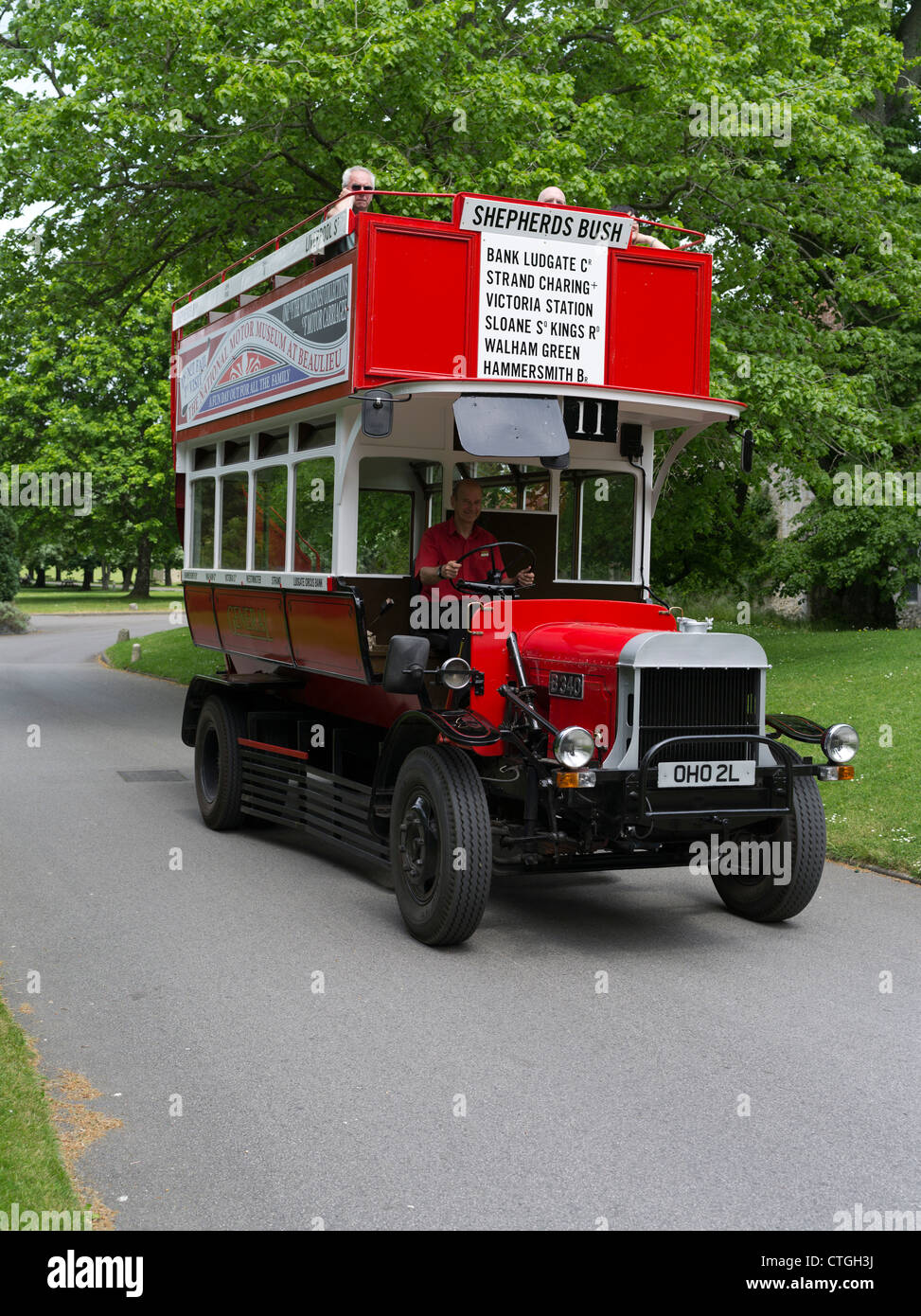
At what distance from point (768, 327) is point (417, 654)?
11.6 m

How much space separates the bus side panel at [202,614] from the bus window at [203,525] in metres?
0.23

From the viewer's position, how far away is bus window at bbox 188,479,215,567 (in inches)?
458

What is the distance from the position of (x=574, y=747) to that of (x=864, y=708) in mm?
8586

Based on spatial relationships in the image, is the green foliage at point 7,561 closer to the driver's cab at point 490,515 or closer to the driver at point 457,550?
→ the driver's cab at point 490,515

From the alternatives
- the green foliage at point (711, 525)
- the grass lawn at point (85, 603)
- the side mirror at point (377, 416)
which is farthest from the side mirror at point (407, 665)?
the grass lawn at point (85, 603)

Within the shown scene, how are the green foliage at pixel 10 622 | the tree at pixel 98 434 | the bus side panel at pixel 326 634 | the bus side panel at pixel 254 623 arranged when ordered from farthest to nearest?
1. the green foliage at pixel 10 622
2. the tree at pixel 98 434
3. the bus side panel at pixel 254 623
4. the bus side panel at pixel 326 634

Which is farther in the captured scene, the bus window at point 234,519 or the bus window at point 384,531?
the bus window at point 234,519

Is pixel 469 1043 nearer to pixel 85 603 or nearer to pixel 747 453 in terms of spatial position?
pixel 747 453

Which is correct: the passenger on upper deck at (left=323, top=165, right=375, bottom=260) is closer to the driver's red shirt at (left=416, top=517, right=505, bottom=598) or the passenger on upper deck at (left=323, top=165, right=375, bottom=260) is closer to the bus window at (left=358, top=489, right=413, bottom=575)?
the bus window at (left=358, top=489, right=413, bottom=575)

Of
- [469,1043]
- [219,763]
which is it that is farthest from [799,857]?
[219,763]

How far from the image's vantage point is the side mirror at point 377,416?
755 cm

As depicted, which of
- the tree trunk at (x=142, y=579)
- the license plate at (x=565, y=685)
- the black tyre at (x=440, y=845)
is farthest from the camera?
the tree trunk at (x=142, y=579)

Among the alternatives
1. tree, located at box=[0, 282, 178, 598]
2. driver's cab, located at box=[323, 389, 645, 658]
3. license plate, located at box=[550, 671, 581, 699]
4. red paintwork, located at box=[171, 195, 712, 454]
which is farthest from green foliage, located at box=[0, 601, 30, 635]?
license plate, located at box=[550, 671, 581, 699]

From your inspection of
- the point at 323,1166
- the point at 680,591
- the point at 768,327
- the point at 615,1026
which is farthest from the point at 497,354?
the point at 680,591
